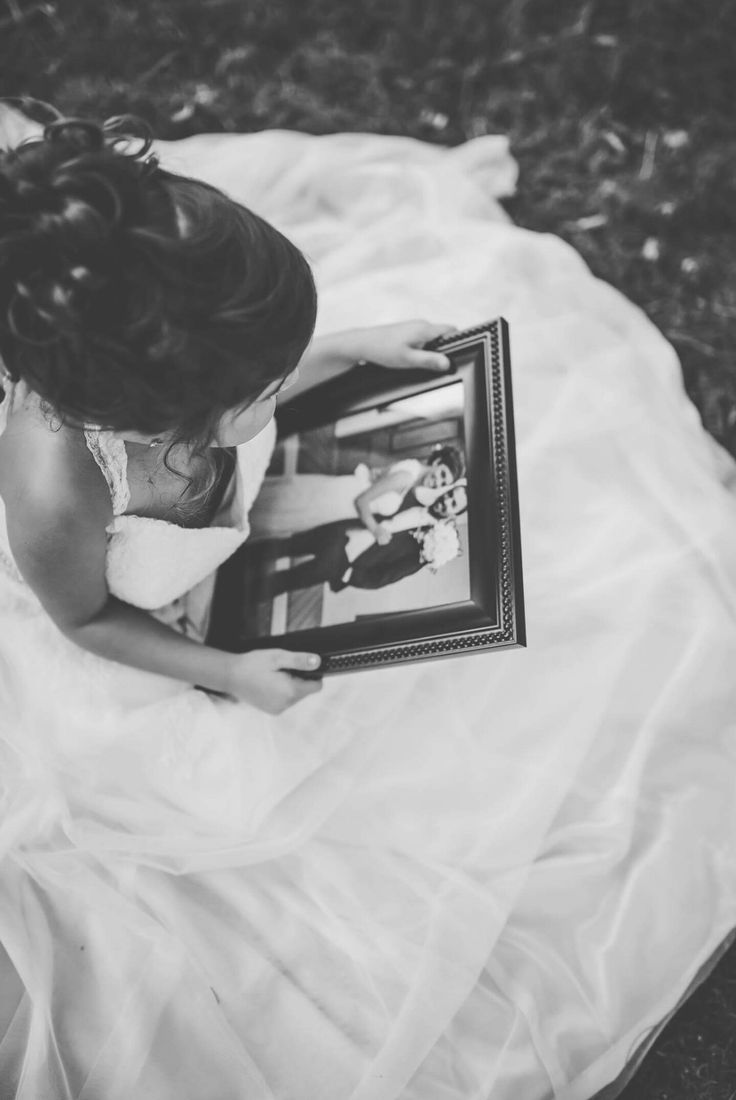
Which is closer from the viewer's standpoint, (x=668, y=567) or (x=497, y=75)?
(x=668, y=567)

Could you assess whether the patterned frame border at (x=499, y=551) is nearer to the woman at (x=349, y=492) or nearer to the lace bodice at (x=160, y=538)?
the woman at (x=349, y=492)

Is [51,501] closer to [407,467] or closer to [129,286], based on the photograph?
[129,286]

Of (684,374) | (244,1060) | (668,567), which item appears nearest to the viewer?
(244,1060)

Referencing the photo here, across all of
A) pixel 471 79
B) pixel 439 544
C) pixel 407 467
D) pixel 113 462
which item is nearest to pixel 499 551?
pixel 439 544

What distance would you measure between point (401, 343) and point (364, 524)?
10.5 inches

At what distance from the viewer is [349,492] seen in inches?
48.3

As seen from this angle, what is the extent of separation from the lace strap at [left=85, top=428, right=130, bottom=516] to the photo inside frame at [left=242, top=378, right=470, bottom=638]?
279mm

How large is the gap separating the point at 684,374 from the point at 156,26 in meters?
1.48

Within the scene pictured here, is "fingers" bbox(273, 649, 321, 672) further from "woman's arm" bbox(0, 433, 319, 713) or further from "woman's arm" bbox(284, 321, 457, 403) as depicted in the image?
"woman's arm" bbox(284, 321, 457, 403)

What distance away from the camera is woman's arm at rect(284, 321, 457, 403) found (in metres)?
1.21

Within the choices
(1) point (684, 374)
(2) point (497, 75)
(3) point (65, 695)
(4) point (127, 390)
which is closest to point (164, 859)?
(3) point (65, 695)

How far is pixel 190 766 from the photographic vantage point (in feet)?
4.00

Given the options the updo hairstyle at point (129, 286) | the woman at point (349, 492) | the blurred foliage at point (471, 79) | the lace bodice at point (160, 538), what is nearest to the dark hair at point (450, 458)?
the woman at point (349, 492)

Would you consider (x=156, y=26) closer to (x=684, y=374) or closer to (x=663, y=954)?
(x=684, y=374)
